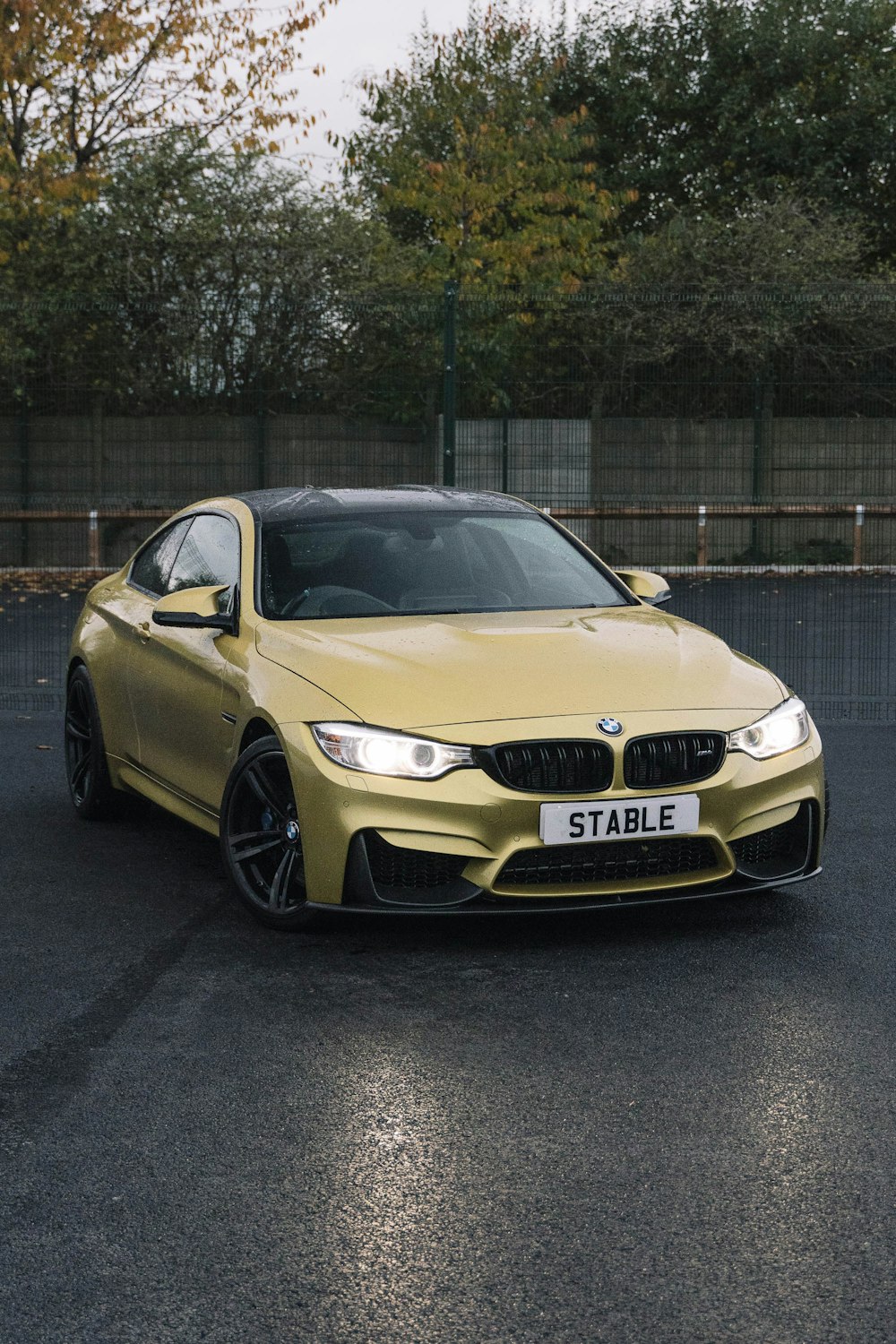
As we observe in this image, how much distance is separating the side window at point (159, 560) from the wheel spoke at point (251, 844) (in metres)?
1.83

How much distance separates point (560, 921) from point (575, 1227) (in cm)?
241

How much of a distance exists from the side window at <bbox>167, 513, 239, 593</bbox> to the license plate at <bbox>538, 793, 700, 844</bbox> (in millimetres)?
1979

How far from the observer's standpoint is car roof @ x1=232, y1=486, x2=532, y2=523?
7047 millimetres

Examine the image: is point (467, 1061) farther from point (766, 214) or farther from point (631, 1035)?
point (766, 214)

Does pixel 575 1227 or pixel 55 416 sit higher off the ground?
pixel 55 416

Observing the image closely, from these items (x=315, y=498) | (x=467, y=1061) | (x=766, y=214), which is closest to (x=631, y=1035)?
(x=467, y=1061)

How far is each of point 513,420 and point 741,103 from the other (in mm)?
17986

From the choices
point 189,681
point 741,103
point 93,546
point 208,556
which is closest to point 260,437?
point 93,546

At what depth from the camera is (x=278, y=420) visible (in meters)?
19.1

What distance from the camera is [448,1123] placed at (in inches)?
158

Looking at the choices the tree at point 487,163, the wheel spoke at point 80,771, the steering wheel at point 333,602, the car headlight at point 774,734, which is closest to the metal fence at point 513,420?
the tree at point 487,163

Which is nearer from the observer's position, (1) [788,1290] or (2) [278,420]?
(1) [788,1290]

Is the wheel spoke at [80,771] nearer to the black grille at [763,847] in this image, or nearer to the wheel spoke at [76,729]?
the wheel spoke at [76,729]

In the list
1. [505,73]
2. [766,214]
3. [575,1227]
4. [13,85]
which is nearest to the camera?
[575,1227]
